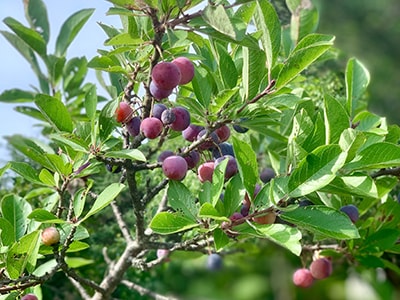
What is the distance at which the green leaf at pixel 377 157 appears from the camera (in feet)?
2.86

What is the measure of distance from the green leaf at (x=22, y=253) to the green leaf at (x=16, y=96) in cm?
82

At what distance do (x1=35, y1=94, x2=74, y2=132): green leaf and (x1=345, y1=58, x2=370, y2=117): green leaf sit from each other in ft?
1.61

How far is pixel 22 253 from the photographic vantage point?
38.4 inches

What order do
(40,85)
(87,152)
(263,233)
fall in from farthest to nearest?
1. (40,85)
2. (87,152)
3. (263,233)

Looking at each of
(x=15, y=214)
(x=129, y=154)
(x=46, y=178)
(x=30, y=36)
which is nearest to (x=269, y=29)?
(x=129, y=154)

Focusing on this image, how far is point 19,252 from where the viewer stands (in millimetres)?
964

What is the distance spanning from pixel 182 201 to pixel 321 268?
514 mm

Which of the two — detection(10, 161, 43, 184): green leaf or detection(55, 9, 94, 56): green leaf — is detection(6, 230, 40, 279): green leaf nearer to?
detection(10, 161, 43, 184): green leaf

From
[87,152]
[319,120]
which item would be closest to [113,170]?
[87,152]

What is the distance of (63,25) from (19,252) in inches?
36.6

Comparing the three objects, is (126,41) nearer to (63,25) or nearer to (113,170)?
(113,170)

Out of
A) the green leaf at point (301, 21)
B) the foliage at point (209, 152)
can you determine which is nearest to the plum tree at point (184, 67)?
the foliage at point (209, 152)

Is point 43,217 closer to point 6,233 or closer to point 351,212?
point 6,233

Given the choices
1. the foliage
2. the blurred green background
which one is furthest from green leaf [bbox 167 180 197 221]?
the blurred green background
